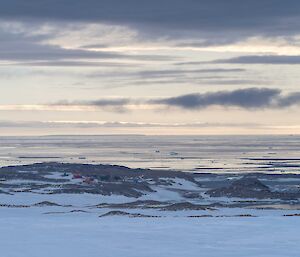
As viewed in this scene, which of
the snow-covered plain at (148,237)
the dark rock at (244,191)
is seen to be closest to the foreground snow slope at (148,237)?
the snow-covered plain at (148,237)

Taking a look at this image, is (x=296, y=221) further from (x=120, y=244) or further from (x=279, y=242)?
(x=120, y=244)

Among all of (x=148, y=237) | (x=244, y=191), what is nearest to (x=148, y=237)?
(x=148, y=237)

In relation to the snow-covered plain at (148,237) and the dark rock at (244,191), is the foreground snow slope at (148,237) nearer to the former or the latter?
the snow-covered plain at (148,237)

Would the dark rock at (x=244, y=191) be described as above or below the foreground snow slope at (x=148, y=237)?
above

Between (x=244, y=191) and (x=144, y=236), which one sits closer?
(x=144, y=236)

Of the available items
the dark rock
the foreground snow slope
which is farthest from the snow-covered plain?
the dark rock

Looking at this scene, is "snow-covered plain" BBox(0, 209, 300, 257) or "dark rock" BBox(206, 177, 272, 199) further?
"dark rock" BBox(206, 177, 272, 199)

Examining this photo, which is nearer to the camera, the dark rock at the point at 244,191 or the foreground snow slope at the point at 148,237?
the foreground snow slope at the point at 148,237

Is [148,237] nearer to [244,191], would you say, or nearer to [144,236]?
[144,236]

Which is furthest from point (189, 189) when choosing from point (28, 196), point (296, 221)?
point (296, 221)

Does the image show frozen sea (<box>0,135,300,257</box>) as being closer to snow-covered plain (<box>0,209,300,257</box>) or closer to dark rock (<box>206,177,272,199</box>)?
snow-covered plain (<box>0,209,300,257</box>)
